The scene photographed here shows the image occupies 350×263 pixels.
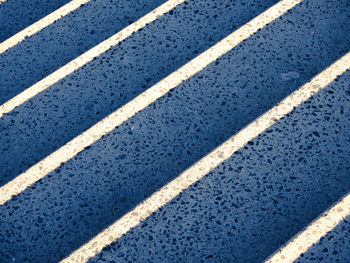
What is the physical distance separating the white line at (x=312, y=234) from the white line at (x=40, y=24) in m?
2.37

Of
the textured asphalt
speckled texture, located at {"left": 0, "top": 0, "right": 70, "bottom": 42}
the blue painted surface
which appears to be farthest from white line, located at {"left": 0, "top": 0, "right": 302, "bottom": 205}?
speckled texture, located at {"left": 0, "top": 0, "right": 70, "bottom": 42}

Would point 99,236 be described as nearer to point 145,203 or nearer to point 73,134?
point 145,203

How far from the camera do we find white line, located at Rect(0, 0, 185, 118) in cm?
234

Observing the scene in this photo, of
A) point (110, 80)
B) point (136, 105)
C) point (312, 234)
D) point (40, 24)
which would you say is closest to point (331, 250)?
point (312, 234)

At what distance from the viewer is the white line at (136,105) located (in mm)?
2062

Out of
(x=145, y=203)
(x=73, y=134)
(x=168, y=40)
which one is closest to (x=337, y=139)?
(x=145, y=203)

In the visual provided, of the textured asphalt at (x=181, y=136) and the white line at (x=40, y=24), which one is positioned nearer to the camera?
Result: the textured asphalt at (x=181, y=136)

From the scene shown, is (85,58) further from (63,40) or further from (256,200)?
(256,200)

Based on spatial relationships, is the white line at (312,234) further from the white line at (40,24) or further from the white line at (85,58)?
the white line at (40,24)

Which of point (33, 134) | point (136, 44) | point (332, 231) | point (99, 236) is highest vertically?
Result: point (136, 44)

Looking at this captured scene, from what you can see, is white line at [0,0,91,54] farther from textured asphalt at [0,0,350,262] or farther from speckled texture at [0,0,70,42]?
speckled texture at [0,0,70,42]

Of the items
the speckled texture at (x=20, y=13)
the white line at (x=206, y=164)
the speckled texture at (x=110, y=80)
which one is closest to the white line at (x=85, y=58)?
the speckled texture at (x=110, y=80)

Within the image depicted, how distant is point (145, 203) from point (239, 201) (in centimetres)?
54

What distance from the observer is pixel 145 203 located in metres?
1.85
